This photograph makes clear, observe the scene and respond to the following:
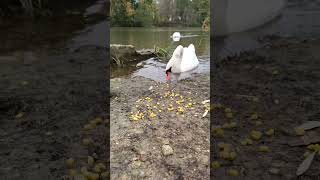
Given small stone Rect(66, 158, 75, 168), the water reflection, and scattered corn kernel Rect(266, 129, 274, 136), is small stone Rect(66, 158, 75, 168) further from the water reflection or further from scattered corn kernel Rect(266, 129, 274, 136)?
the water reflection

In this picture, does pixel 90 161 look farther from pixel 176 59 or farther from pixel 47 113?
pixel 176 59

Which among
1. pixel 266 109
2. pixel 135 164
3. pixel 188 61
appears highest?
pixel 188 61

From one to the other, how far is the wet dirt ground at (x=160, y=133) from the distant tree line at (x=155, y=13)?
1580 cm

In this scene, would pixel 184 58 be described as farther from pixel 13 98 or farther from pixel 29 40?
pixel 29 40

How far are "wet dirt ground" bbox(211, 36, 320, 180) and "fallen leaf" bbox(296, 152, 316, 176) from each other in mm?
29

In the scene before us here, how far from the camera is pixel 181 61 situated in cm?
574

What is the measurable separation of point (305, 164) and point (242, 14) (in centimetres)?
718

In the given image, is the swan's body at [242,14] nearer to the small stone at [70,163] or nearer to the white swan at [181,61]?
the white swan at [181,61]

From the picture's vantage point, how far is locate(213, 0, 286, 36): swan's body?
810 cm

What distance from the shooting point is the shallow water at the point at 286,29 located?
23.2ft

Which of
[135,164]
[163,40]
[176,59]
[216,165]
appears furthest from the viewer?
[163,40]

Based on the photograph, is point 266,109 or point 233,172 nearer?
point 233,172

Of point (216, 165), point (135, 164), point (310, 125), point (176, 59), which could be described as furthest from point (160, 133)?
point (176, 59)

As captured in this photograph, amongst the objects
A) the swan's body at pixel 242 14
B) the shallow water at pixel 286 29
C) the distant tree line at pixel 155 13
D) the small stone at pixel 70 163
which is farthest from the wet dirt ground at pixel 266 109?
the distant tree line at pixel 155 13
